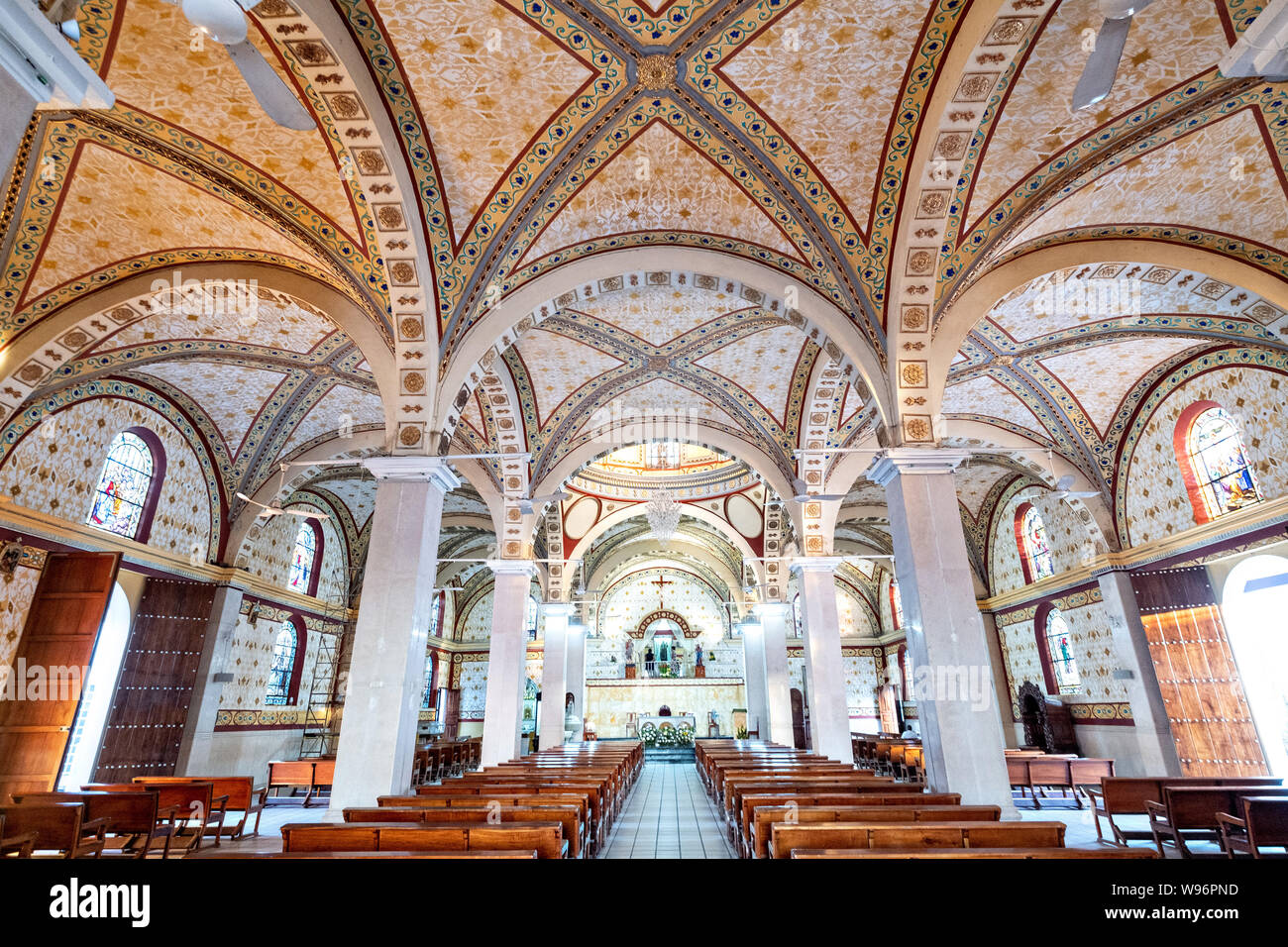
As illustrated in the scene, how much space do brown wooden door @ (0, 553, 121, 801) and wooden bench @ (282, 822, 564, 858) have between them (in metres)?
6.88

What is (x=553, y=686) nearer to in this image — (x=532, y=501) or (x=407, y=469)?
(x=532, y=501)

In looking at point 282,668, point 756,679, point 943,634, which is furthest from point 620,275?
point 282,668

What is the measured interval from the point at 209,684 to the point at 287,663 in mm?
3585

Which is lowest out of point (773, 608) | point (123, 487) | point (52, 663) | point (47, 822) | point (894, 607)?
point (47, 822)

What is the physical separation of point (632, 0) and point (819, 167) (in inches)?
94.9

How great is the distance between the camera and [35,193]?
21.0ft

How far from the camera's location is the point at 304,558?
15.1 metres

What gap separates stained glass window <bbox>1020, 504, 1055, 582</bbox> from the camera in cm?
1452

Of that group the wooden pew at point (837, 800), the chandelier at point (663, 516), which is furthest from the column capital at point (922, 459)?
the chandelier at point (663, 516)

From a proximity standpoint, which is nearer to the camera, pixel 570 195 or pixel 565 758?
pixel 570 195

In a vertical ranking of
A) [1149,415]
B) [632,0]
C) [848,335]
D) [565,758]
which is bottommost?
[565,758]

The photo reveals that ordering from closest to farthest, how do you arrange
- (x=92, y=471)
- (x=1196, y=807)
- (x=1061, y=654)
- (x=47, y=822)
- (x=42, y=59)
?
(x=42, y=59), (x=47, y=822), (x=1196, y=807), (x=92, y=471), (x=1061, y=654)
